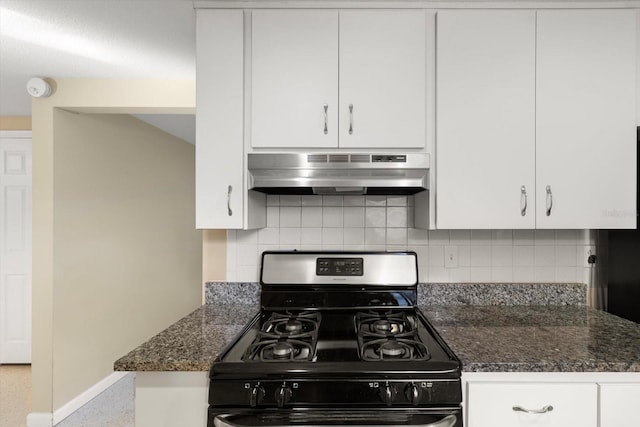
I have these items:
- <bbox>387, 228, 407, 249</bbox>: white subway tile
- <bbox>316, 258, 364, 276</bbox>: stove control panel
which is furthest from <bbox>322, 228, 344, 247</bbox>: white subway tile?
<bbox>387, 228, 407, 249</bbox>: white subway tile

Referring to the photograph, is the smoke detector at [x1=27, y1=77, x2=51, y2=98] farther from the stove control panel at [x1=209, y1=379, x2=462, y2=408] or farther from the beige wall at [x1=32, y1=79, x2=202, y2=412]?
the stove control panel at [x1=209, y1=379, x2=462, y2=408]

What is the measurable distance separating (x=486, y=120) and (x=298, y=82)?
0.84 meters

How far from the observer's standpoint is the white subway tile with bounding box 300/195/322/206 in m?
2.06

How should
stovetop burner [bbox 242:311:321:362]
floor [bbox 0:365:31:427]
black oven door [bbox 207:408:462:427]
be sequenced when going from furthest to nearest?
floor [bbox 0:365:31:427] → stovetop burner [bbox 242:311:321:362] → black oven door [bbox 207:408:462:427]

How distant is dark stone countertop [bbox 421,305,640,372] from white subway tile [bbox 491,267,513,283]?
0.48 feet

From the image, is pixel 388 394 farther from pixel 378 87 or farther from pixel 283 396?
pixel 378 87

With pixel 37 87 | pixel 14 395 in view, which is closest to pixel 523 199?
pixel 37 87

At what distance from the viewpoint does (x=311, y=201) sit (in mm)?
2062

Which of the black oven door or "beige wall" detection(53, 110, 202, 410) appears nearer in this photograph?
the black oven door

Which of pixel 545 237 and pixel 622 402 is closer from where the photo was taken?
pixel 622 402

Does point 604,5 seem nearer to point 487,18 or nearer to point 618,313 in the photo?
point 487,18

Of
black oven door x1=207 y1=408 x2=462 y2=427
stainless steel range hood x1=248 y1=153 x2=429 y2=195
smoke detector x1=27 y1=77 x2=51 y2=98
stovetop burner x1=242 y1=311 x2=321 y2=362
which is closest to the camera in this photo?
black oven door x1=207 y1=408 x2=462 y2=427

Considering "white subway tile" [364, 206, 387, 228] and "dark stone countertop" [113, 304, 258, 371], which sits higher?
"white subway tile" [364, 206, 387, 228]

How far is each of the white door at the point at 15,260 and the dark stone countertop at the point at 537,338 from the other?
4008mm
